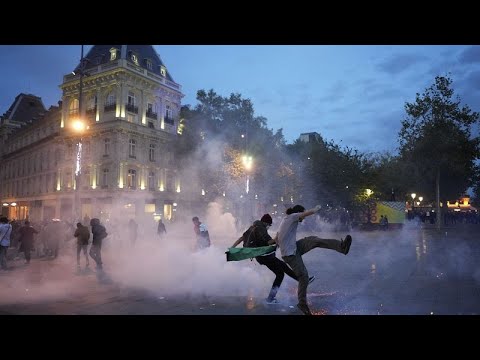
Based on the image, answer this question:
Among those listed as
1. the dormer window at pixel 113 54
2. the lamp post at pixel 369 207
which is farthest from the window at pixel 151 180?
the lamp post at pixel 369 207

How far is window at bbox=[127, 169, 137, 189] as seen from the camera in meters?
38.6

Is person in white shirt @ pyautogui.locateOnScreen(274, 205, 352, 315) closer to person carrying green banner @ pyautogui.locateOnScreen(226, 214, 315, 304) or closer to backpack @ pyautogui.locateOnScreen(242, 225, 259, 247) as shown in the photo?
person carrying green banner @ pyautogui.locateOnScreen(226, 214, 315, 304)

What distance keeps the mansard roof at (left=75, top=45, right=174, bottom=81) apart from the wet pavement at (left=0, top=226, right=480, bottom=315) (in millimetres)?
32563

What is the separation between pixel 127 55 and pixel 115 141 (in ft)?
29.6

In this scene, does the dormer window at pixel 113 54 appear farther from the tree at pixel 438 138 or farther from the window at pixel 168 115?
the tree at pixel 438 138

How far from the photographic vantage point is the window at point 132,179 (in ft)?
127

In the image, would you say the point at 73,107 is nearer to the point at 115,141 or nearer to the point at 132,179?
the point at 115,141

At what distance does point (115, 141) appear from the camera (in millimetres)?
37969

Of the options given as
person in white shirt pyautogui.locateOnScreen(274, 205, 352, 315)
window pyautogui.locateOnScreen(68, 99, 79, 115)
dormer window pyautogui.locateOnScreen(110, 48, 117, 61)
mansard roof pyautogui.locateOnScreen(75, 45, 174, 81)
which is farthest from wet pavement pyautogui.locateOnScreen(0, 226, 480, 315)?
window pyautogui.locateOnScreen(68, 99, 79, 115)

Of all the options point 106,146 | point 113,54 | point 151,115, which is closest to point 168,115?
point 151,115

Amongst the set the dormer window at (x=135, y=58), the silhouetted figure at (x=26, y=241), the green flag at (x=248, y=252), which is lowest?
the silhouetted figure at (x=26, y=241)

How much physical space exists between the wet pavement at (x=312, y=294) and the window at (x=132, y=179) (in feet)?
88.7
